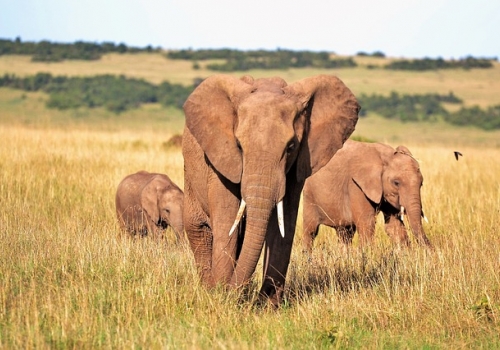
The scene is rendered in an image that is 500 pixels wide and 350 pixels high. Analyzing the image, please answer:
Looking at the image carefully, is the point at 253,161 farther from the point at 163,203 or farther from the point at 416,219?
the point at 163,203

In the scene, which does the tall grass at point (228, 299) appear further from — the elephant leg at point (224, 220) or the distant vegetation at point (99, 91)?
the distant vegetation at point (99, 91)

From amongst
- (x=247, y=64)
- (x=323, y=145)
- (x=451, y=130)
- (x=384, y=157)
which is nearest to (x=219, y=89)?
(x=323, y=145)

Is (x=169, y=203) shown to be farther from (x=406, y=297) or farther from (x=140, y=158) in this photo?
(x=140, y=158)

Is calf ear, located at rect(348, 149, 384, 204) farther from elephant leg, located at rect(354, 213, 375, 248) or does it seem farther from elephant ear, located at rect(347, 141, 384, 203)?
elephant leg, located at rect(354, 213, 375, 248)

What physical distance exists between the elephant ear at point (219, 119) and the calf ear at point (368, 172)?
4426mm

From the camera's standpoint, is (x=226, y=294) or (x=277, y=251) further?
(x=277, y=251)

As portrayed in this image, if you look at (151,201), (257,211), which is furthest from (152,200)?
(257,211)

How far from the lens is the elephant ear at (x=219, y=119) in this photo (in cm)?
655

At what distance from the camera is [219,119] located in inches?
265

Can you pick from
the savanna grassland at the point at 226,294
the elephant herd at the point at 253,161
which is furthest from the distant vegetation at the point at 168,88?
the elephant herd at the point at 253,161

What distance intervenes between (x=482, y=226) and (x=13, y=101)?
4934 centimetres

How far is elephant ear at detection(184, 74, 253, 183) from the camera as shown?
21.5 ft

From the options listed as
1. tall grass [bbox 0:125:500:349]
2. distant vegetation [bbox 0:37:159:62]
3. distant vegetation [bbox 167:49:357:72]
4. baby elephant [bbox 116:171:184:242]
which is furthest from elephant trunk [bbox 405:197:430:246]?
distant vegetation [bbox 0:37:159:62]

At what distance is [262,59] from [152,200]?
7378cm
